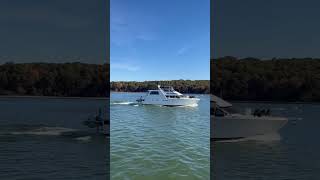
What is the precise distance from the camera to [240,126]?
11633mm

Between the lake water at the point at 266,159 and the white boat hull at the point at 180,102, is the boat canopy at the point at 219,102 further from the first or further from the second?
the white boat hull at the point at 180,102

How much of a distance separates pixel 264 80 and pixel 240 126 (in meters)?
6.53

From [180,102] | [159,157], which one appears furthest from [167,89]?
[159,157]

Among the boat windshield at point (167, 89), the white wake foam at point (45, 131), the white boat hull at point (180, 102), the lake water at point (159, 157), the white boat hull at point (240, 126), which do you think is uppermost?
the boat windshield at point (167, 89)

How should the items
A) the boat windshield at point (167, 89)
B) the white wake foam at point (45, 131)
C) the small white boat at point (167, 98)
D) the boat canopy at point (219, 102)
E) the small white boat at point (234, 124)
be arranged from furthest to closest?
the boat windshield at point (167, 89) → the small white boat at point (167, 98) → the white wake foam at point (45, 131) → the small white boat at point (234, 124) → the boat canopy at point (219, 102)

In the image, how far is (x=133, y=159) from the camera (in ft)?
30.6

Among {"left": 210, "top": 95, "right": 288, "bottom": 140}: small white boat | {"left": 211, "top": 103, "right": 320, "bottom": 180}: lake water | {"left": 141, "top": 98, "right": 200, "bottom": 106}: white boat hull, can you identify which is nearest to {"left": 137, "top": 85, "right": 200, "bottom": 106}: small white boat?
{"left": 141, "top": 98, "right": 200, "bottom": 106}: white boat hull

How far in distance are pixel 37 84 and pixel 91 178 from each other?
20.2 m

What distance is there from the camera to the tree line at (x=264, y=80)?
13.6 m

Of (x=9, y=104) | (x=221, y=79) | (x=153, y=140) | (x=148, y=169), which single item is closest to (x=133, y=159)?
(x=148, y=169)

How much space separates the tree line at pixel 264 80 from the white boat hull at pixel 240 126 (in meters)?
1.36

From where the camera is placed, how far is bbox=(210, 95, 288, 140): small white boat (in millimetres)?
11273

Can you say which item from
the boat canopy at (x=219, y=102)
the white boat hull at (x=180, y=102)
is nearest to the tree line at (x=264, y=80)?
the boat canopy at (x=219, y=102)

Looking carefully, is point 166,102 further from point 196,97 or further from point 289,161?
point 289,161
